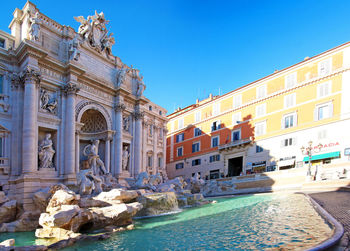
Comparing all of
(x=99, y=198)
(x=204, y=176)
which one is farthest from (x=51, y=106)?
(x=204, y=176)

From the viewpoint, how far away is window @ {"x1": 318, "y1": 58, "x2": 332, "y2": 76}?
73.2ft

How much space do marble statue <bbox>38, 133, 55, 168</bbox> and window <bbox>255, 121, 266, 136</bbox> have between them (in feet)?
68.9

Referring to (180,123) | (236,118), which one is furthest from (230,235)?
(180,123)

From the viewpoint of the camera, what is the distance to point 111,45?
20.1 m

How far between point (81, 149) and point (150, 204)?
8551 mm

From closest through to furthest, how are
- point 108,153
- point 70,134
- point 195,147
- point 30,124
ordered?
point 30,124, point 70,134, point 108,153, point 195,147

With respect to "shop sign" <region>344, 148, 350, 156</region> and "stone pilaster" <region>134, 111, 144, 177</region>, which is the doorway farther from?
"stone pilaster" <region>134, 111, 144, 177</region>

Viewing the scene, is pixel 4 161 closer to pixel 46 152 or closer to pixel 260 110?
pixel 46 152

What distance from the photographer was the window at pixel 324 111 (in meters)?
21.8

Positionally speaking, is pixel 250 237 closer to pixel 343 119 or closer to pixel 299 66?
pixel 343 119

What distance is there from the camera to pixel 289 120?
2462 cm

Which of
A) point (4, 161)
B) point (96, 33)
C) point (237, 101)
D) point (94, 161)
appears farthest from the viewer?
point (237, 101)

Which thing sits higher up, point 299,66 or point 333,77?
point 299,66

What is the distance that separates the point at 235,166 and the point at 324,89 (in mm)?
13270
